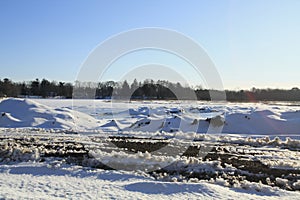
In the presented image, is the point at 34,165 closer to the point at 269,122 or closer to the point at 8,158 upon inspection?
the point at 8,158

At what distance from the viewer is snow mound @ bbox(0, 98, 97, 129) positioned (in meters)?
33.4

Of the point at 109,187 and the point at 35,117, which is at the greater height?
the point at 35,117

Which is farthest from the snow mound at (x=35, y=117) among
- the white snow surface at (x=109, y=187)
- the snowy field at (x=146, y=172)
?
the white snow surface at (x=109, y=187)

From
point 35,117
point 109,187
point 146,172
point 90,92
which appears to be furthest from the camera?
point 90,92

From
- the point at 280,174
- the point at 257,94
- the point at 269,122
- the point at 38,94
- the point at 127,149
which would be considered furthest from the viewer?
the point at 257,94

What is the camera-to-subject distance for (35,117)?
36.1 metres

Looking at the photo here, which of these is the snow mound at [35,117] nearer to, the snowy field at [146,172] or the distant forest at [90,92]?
the snowy field at [146,172]

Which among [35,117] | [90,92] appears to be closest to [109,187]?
[35,117]

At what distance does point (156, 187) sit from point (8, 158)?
6.63 meters

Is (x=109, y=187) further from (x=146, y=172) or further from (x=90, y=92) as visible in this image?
(x=90, y=92)

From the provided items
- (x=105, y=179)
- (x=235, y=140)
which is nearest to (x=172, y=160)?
(x=105, y=179)

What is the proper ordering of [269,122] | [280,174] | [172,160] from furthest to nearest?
[269,122] → [172,160] → [280,174]

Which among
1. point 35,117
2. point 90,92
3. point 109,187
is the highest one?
point 90,92

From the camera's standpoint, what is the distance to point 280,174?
12.3 metres
